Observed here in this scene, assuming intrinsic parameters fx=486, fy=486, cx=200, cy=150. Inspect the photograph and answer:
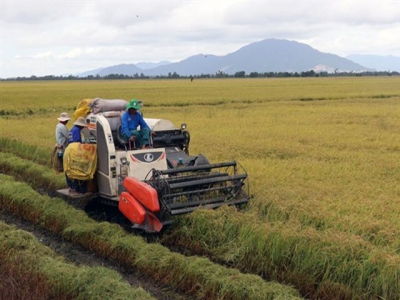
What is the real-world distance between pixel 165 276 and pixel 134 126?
3109 millimetres

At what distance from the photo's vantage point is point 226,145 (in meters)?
13.3

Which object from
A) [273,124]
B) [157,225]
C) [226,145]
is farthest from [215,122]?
[157,225]

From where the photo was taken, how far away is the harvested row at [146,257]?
5.04 m

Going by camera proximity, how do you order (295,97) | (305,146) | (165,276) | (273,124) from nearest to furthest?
(165,276)
(305,146)
(273,124)
(295,97)

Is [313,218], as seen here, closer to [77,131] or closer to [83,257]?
[83,257]

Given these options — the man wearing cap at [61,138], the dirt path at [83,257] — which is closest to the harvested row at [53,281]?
the dirt path at [83,257]

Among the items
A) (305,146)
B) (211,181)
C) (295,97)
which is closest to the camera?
(211,181)

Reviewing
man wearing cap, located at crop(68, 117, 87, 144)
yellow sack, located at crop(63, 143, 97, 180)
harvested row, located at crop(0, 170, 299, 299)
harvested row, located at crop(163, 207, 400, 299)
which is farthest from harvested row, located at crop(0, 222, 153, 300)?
man wearing cap, located at crop(68, 117, 87, 144)

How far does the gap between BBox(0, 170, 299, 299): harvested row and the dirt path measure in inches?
3.6

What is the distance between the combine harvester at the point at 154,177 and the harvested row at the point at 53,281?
4.47 feet

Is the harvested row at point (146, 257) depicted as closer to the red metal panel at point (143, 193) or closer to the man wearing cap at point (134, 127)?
the red metal panel at point (143, 193)

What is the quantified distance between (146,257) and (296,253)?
1.83 meters

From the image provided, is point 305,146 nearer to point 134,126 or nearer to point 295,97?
point 134,126

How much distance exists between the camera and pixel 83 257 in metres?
6.56
